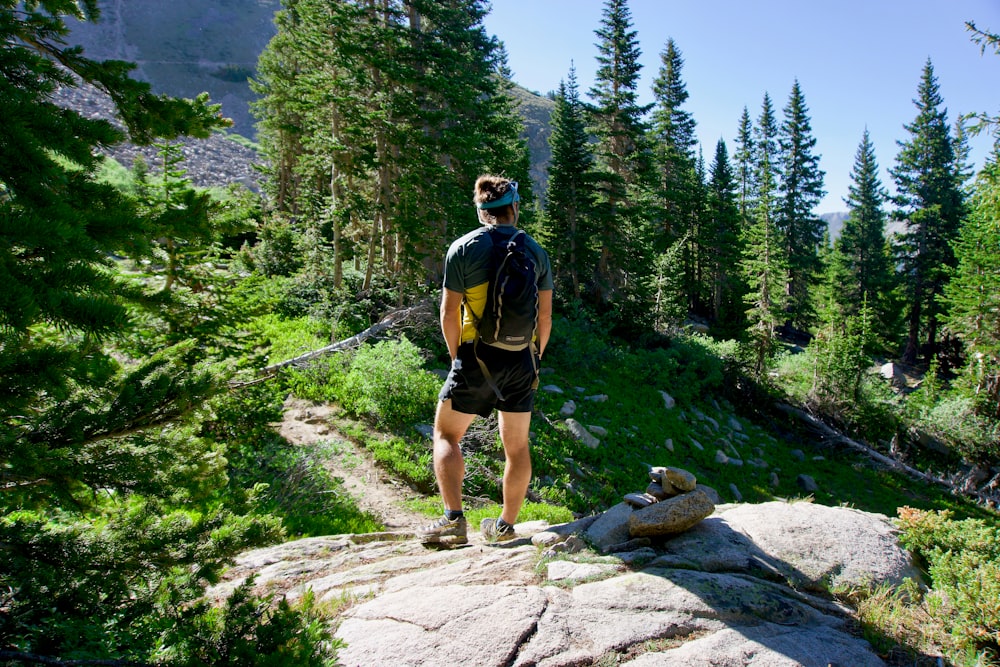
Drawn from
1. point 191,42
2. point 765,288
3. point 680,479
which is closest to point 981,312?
point 765,288

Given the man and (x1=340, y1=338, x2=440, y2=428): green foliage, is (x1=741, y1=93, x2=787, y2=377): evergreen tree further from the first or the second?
the man

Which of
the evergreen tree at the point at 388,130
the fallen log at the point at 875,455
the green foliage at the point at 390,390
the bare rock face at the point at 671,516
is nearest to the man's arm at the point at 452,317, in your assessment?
the bare rock face at the point at 671,516

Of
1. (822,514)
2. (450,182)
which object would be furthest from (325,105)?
(822,514)

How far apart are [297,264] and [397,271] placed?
547 centimetres

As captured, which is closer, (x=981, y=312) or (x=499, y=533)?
(x=499, y=533)

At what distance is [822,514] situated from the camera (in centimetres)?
463

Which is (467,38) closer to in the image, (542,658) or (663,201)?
(542,658)

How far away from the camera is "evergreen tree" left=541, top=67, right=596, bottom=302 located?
855 inches

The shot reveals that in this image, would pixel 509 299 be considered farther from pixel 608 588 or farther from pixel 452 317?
pixel 608 588

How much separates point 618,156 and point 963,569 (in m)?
24.4

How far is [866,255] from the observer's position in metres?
37.2

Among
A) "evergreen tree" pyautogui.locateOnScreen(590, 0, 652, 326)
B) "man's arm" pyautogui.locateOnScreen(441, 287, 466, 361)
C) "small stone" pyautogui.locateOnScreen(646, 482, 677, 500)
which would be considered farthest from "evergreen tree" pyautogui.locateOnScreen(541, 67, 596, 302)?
"man's arm" pyautogui.locateOnScreen(441, 287, 466, 361)

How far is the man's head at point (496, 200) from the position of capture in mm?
3750

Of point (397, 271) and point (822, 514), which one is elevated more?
point (397, 271)
